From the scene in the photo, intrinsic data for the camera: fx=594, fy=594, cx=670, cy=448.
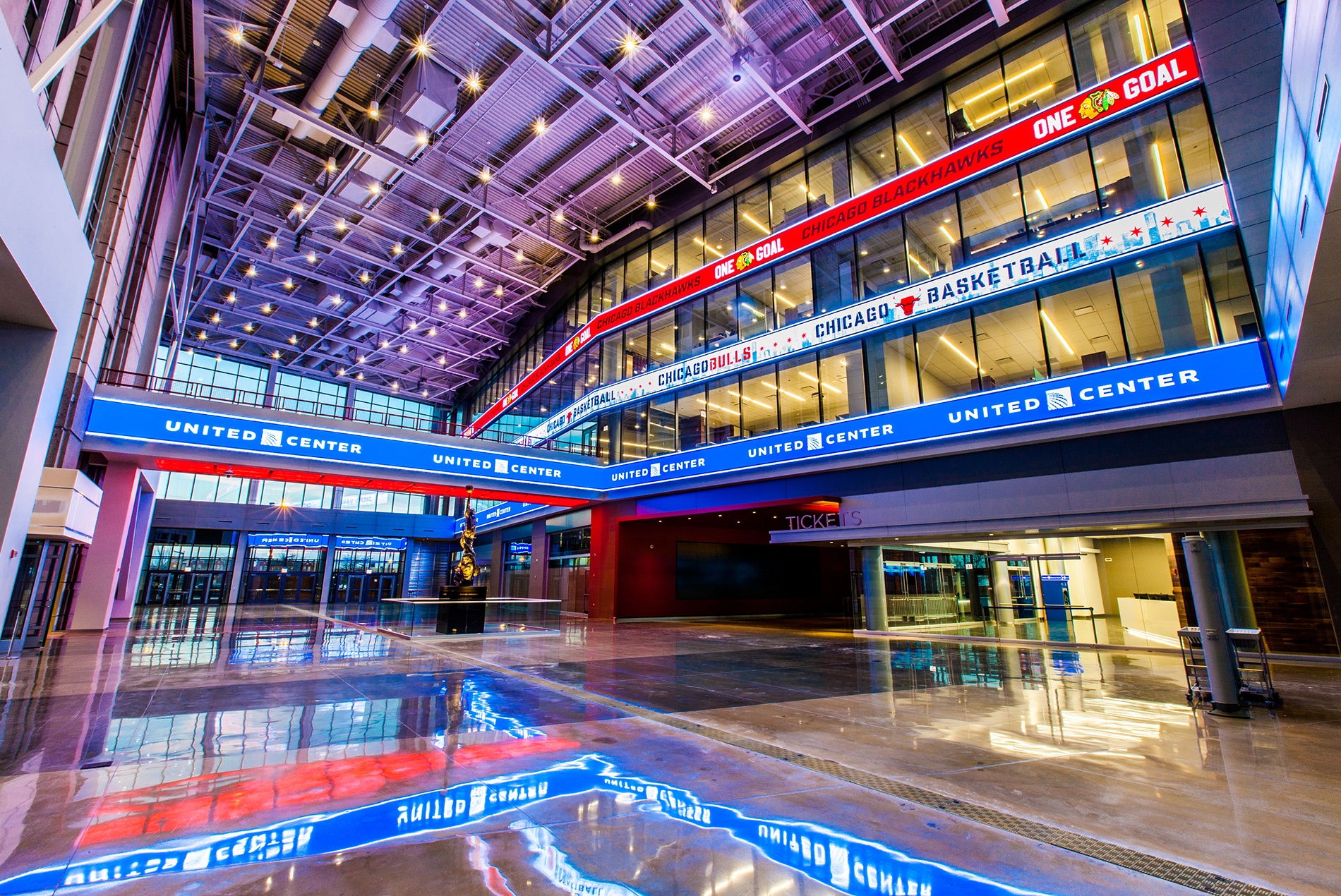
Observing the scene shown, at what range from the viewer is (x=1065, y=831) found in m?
3.50

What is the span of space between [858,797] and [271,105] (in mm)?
23251

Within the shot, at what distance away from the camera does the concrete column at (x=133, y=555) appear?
882 inches

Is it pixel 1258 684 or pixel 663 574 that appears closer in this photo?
pixel 1258 684

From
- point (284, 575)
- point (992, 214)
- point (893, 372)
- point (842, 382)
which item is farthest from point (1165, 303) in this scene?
point (284, 575)

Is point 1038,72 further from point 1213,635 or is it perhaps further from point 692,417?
point 1213,635

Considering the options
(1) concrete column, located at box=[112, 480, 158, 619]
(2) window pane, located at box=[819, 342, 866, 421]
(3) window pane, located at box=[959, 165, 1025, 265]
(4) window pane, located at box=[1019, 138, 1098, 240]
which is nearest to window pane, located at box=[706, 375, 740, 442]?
(2) window pane, located at box=[819, 342, 866, 421]

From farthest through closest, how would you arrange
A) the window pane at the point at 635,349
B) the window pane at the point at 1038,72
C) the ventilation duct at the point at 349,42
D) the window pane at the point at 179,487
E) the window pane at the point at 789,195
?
the window pane at the point at 179,487 → the window pane at the point at 635,349 → the window pane at the point at 789,195 → the window pane at the point at 1038,72 → the ventilation duct at the point at 349,42

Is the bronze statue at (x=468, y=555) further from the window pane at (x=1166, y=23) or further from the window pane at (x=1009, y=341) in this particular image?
the window pane at (x=1166, y=23)

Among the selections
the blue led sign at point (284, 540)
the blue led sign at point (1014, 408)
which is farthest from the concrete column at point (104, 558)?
the blue led sign at point (284, 540)

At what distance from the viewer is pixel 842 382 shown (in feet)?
59.4

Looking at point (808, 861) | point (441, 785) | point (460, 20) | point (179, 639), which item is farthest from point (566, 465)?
point (808, 861)

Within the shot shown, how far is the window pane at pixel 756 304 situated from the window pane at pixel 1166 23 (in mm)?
10852

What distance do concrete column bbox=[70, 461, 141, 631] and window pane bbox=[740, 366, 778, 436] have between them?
1894 centimetres

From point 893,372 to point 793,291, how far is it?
16.3 feet
